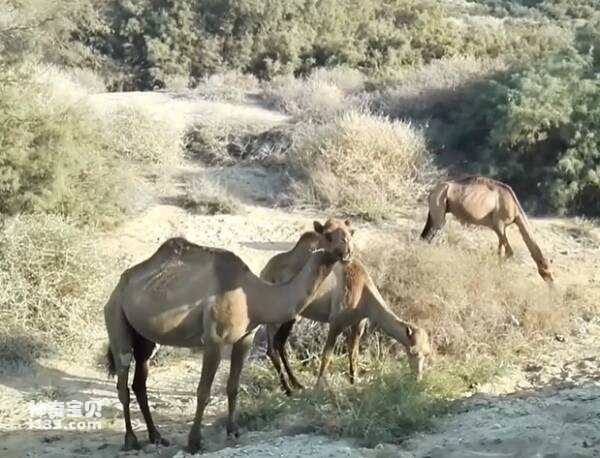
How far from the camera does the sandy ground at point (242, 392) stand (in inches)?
300

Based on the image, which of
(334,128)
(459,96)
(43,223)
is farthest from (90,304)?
(459,96)

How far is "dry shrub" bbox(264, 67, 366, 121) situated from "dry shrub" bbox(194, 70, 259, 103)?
606mm

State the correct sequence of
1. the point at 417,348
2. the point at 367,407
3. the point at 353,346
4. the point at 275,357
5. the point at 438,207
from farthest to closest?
the point at 438,207 → the point at 353,346 → the point at 275,357 → the point at 417,348 → the point at 367,407

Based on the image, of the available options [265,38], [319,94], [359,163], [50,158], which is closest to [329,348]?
[50,158]

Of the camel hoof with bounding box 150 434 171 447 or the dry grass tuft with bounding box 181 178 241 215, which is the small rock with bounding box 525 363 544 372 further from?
the dry grass tuft with bounding box 181 178 241 215

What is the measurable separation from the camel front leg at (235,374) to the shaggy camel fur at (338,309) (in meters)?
1.29

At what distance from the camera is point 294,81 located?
23.3 metres

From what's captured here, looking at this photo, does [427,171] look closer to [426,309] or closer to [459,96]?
[459,96]

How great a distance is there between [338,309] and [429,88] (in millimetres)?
11778

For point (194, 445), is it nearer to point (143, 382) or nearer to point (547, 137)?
point (143, 382)

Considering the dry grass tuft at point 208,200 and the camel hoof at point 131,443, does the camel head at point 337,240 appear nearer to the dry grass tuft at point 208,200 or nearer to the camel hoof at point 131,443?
the camel hoof at point 131,443

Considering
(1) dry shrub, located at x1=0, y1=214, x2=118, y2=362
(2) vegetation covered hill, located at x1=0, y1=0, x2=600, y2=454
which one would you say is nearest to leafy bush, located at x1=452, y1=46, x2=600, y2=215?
(2) vegetation covered hill, located at x1=0, y1=0, x2=600, y2=454

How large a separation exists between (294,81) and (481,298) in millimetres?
12243

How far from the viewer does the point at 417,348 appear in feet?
32.5
